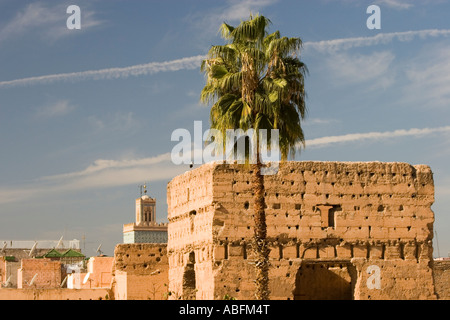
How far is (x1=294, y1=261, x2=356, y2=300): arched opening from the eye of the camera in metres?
26.4

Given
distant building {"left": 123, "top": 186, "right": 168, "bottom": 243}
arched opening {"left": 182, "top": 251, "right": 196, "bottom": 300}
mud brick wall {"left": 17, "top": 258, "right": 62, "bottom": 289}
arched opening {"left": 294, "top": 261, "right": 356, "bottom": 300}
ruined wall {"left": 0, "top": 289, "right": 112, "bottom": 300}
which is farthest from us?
distant building {"left": 123, "top": 186, "right": 168, "bottom": 243}

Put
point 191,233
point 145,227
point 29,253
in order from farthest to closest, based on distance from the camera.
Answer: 1. point 145,227
2. point 29,253
3. point 191,233

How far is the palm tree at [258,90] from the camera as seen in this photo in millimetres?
20062

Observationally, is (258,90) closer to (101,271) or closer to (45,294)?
(45,294)

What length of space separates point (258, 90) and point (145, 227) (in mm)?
105656

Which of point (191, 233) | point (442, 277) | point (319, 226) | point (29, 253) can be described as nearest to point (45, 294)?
point (191, 233)

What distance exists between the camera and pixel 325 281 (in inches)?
1057

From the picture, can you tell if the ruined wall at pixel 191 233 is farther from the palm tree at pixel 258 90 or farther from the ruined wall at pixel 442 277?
the ruined wall at pixel 442 277

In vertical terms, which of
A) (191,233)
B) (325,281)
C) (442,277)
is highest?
(191,233)

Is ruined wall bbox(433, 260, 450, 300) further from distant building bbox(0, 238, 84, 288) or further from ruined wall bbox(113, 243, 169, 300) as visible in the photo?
distant building bbox(0, 238, 84, 288)

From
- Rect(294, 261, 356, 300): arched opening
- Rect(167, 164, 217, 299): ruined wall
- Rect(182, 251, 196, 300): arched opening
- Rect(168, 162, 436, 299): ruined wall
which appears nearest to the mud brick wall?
Rect(167, 164, 217, 299): ruined wall

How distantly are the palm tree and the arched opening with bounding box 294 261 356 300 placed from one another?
6.53 m
